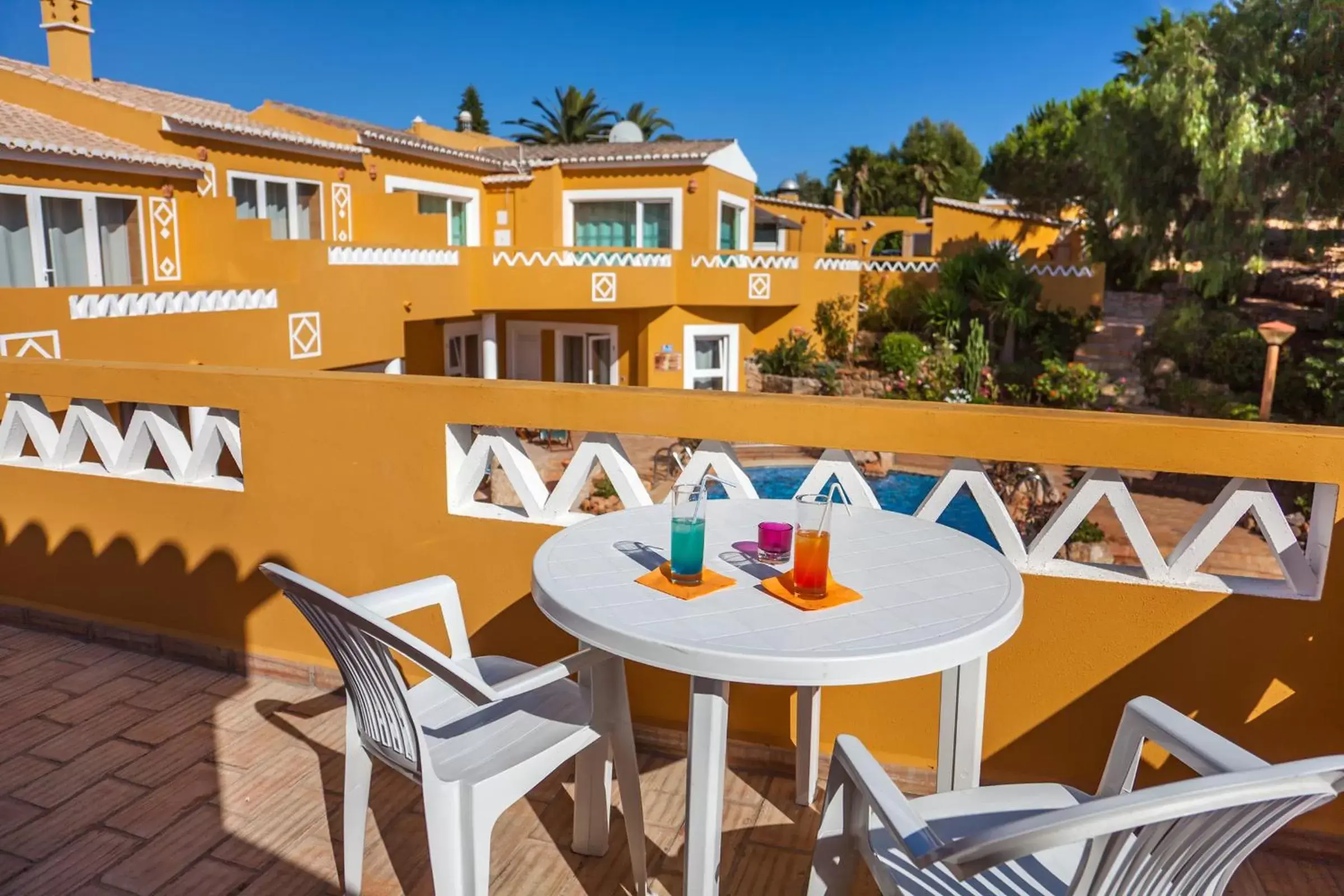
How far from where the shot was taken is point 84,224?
1207 cm

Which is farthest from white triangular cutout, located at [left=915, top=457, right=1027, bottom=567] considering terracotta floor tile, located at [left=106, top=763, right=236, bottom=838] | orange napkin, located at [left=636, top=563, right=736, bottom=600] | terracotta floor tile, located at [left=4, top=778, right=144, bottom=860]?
terracotta floor tile, located at [left=4, top=778, right=144, bottom=860]

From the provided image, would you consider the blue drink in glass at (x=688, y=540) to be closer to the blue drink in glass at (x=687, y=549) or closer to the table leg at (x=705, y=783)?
the blue drink in glass at (x=687, y=549)

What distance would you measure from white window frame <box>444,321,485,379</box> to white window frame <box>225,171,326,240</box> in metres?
4.31

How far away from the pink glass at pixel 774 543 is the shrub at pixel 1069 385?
15.1 metres

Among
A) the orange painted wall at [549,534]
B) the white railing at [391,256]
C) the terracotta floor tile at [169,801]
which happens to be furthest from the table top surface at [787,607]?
the white railing at [391,256]

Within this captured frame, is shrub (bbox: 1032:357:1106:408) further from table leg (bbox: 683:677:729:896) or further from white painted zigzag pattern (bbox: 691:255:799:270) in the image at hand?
table leg (bbox: 683:677:729:896)

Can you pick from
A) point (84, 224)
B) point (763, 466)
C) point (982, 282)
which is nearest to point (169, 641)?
point (84, 224)

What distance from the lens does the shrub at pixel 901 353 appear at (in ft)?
68.9

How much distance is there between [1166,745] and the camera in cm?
190

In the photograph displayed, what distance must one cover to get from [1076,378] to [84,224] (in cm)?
1568

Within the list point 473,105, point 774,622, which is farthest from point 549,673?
point 473,105

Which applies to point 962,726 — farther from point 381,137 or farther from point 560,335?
point 560,335

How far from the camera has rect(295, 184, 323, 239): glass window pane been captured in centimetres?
1591

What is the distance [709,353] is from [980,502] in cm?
1883
